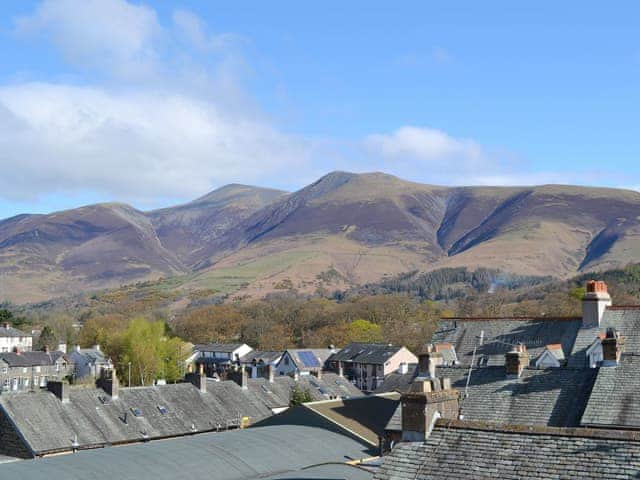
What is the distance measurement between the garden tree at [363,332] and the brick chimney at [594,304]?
319 feet

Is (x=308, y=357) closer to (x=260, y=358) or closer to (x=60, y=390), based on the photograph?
(x=260, y=358)

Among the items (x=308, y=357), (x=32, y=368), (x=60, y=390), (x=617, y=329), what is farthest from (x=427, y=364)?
(x=32, y=368)

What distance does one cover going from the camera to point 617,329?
35031 mm

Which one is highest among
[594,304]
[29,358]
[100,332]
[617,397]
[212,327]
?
[594,304]

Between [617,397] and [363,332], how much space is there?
378 feet

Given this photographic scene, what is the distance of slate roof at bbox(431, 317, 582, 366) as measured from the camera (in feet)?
127

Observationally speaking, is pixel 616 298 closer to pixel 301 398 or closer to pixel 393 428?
pixel 301 398

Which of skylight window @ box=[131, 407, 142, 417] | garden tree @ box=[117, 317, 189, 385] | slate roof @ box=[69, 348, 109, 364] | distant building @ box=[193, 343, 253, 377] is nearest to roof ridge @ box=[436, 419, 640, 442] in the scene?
skylight window @ box=[131, 407, 142, 417]

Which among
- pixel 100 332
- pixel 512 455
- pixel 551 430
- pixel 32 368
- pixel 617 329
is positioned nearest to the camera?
pixel 512 455

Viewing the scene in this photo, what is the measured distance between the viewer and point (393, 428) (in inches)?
1148

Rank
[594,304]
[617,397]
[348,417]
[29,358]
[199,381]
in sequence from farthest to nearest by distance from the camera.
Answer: [29,358], [199,381], [348,417], [594,304], [617,397]

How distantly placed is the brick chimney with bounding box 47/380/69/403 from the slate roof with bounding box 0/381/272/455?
0.96 feet

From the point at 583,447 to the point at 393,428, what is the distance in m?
14.8

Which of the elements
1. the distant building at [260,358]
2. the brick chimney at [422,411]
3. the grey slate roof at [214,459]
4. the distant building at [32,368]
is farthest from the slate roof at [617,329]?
the distant building at [32,368]
